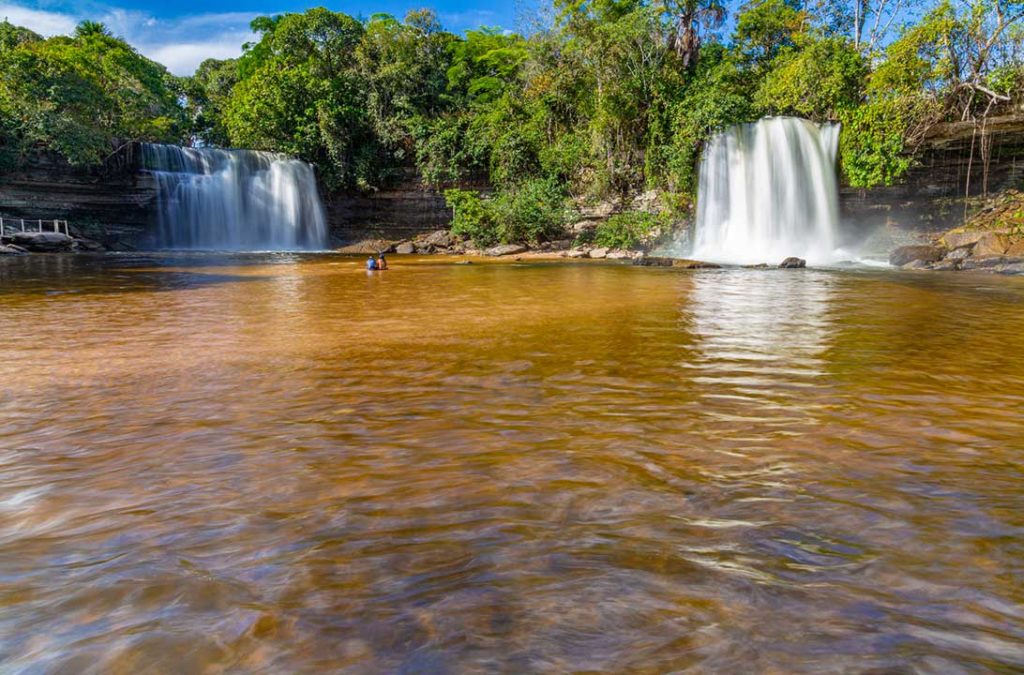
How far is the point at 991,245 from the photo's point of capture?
62.2ft

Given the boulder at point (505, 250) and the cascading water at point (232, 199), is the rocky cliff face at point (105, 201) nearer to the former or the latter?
the cascading water at point (232, 199)

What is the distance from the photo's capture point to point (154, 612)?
179 cm

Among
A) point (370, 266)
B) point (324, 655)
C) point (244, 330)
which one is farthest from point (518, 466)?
point (370, 266)

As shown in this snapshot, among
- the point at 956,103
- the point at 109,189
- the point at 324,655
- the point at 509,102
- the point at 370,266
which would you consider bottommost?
the point at 324,655

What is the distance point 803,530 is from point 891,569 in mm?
311

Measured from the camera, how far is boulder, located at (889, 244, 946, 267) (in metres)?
18.5

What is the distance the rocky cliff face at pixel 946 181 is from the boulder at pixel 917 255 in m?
7.15

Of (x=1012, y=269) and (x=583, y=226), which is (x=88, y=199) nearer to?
(x=583, y=226)

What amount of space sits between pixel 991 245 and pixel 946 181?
7.61m

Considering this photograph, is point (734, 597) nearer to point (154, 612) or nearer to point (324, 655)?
point (324, 655)

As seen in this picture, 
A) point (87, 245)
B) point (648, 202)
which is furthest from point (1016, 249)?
point (87, 245)

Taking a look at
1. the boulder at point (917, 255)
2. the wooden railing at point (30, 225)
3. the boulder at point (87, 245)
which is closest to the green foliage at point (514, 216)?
the boulder at point (917, 255)

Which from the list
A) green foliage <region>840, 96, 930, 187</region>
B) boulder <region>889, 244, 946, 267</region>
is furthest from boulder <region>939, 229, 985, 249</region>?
green foliage <region>840, 96, 930, 187</region>

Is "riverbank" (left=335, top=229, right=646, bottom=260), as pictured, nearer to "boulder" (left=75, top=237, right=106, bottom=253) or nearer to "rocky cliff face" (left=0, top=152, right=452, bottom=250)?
"rocky cliff face" (left=0, top=152, right=452, bottom=250)
